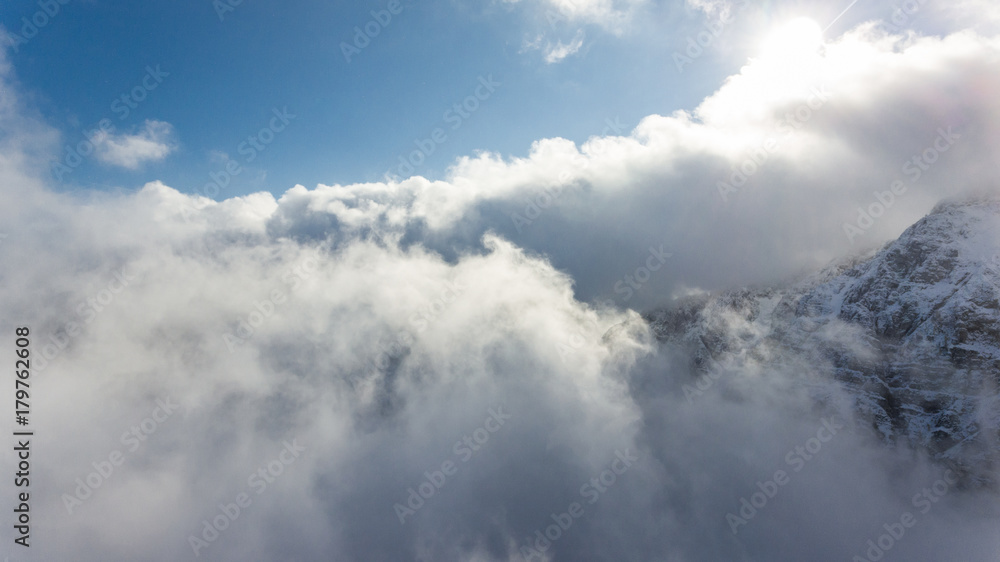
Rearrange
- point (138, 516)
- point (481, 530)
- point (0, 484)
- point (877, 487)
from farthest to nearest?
point (877, 487)
point (481, 530)
point (138, 516)
point (0, 484)

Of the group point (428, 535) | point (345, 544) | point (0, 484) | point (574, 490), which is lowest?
point (574, 490)

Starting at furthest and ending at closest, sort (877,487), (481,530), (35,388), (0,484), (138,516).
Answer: (877,487)
(35,388)
(481,530)
(138,516)
(0,484)

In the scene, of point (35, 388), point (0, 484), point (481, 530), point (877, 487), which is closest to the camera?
point (0, 484)

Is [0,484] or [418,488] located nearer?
[0,484]

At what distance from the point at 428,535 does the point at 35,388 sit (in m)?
199

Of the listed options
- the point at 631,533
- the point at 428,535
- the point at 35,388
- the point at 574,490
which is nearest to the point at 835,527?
the point at 631,533

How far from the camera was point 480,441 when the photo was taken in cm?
19988

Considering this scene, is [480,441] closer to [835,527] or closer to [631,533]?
[631,533]

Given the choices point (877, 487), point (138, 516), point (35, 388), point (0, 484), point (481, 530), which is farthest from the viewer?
point (877, 487)

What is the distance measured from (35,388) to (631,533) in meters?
284

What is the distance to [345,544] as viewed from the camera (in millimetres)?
167500

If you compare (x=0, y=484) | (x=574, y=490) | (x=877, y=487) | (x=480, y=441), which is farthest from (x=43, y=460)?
(x=877, y=487)

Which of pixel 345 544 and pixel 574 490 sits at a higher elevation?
pixel 345 544

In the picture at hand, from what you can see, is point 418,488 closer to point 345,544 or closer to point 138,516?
point 345,544
